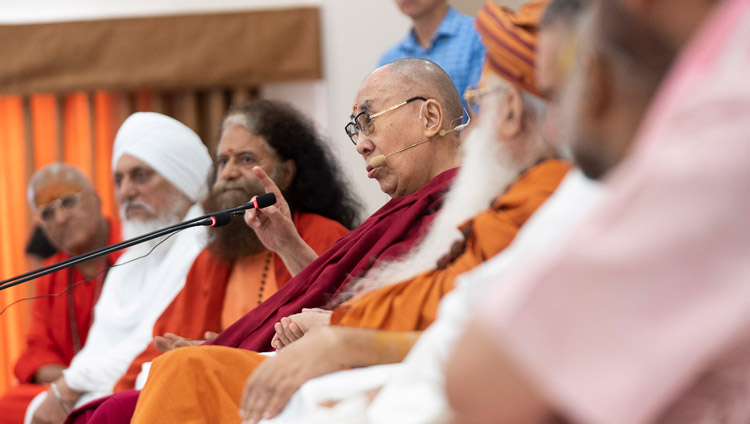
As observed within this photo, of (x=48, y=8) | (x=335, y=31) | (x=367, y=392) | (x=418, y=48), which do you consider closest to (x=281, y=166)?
(x=418, y=48)

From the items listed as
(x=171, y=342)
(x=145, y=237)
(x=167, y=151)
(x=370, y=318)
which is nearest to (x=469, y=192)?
(x=370, y=318)

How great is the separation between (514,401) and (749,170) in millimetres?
340

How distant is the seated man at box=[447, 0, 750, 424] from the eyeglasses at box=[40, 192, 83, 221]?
4334 millimetres

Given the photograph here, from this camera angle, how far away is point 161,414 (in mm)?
1970

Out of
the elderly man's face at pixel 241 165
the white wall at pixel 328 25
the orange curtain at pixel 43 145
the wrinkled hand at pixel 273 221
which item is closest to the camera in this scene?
the wrinkled hand at pixel 273 221

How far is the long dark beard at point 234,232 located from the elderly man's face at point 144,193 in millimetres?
933

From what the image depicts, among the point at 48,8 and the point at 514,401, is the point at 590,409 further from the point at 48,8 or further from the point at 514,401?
the point at 48,8

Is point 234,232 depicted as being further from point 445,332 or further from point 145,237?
point 445,332

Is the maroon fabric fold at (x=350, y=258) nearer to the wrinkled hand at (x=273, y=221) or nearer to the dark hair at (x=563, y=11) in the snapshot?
the wrinkled hand at (x=273, y=221)

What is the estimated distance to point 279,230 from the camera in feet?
9.91

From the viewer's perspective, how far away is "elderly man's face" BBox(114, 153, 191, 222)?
4.55 m

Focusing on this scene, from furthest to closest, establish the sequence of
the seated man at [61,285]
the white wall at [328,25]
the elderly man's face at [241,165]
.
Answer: the white wall at [328,25], the seated man at [61,285], the elderly man's face at [241,165]

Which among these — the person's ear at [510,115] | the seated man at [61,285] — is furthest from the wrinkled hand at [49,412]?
the person's ear at [510,115]

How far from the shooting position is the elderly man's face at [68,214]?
4957mm
